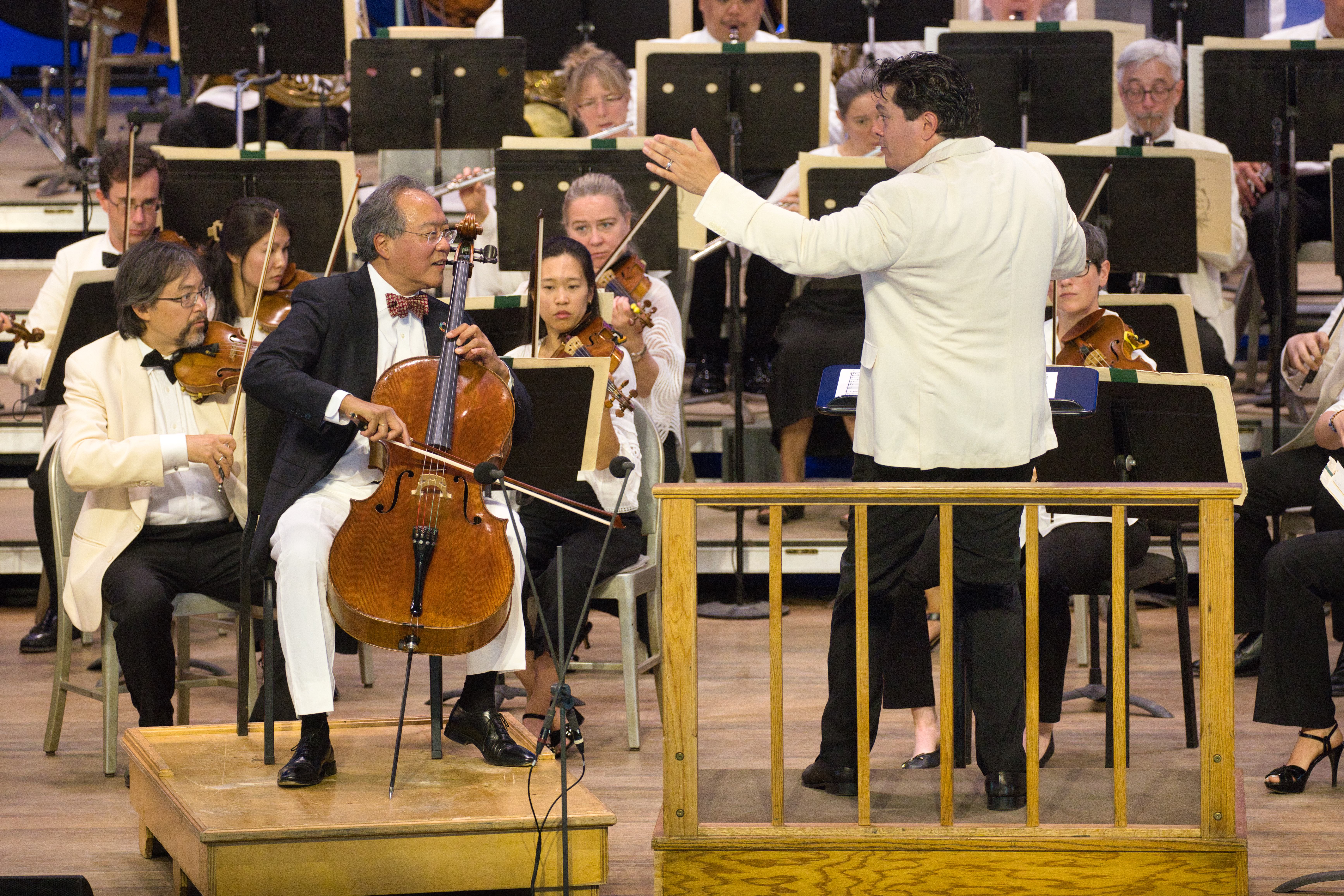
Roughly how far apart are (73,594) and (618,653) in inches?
62.8

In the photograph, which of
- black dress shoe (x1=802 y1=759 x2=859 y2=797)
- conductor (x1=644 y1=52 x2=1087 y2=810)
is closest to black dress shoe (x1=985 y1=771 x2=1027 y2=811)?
conductor (x1=644 y1=52 x2=1087 y2=810)

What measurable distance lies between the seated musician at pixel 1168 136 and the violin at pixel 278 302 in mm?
2654

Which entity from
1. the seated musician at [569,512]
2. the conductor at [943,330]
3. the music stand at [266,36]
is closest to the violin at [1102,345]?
the conductor at [943,330]

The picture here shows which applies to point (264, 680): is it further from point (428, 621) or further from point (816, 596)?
point (816, 596)

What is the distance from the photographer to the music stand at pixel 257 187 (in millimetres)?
4855

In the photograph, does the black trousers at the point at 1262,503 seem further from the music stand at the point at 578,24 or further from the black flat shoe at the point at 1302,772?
the music stand at the point at 578,24

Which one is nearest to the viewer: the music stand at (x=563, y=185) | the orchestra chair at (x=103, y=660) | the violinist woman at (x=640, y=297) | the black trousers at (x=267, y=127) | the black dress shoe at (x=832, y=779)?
the black dress shoe at (x=832, y=779)

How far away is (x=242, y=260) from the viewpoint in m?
4.24

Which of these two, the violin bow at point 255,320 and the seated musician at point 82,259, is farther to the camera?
the seated musician at point 82,259

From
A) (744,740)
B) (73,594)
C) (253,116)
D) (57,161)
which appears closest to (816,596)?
(744,740)

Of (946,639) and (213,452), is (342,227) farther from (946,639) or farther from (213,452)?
(946,639)

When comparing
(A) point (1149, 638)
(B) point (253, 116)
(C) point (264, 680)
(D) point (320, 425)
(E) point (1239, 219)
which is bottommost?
(A) point (1149, 638)

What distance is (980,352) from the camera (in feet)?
9.07

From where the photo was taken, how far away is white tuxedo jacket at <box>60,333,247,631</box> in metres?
3.58
